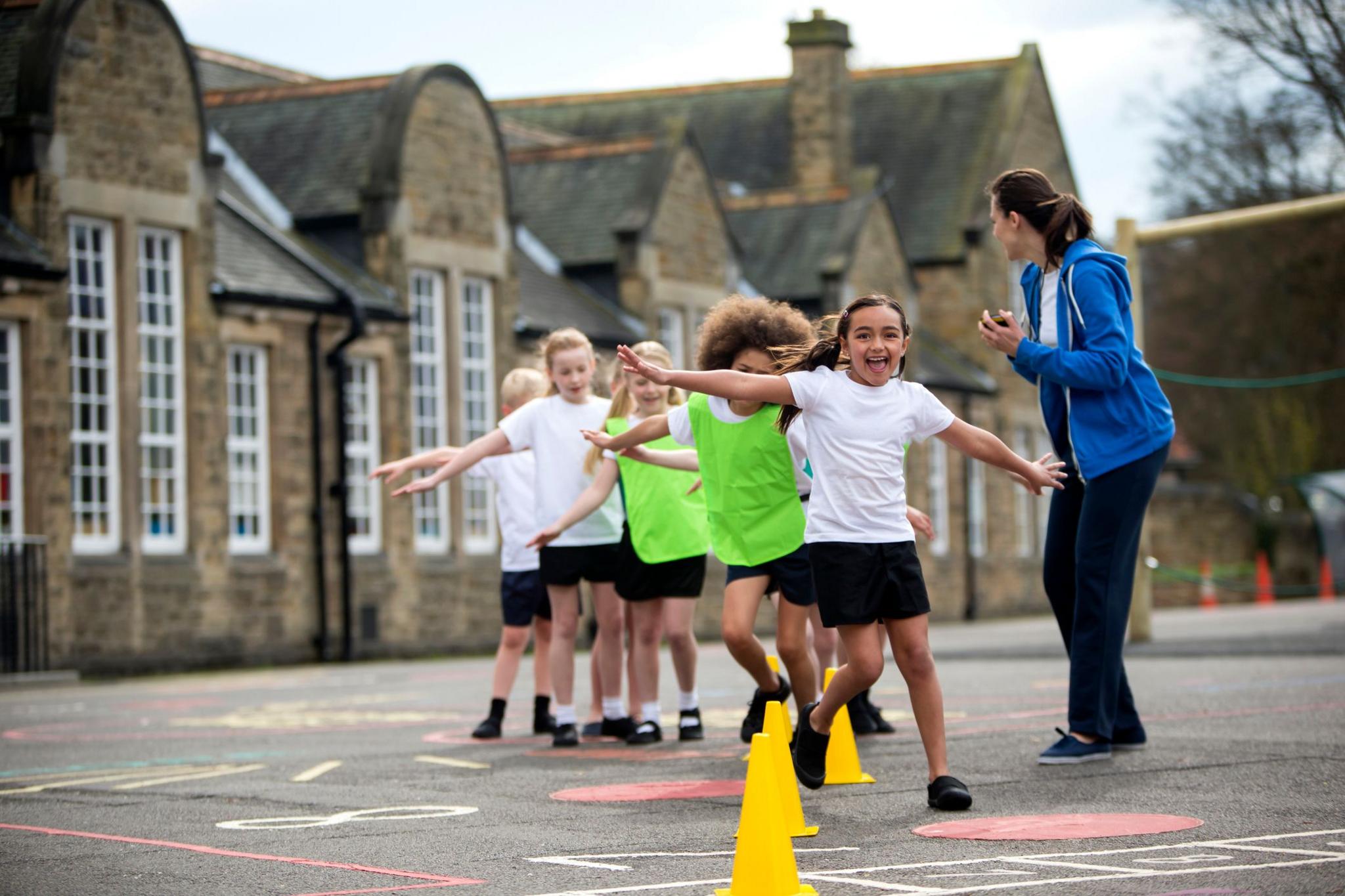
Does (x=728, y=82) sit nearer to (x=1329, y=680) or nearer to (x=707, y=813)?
(x=1329, y=680)

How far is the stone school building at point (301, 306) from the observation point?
73.8 feet

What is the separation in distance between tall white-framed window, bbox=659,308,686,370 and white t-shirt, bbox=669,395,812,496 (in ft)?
81.0

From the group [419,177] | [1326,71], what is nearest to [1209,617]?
[1326,71]

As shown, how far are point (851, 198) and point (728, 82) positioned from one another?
362 inches

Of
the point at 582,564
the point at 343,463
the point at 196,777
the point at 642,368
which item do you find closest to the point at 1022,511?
the point at 343,463

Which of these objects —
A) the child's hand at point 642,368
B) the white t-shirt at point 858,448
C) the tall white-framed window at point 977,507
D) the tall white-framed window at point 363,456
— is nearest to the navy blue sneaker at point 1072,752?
the white t-shirt at point 858,448

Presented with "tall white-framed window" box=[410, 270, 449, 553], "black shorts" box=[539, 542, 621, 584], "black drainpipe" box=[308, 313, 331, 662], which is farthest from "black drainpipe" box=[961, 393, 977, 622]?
"black shorts" box=[539, 542, 621, 584]

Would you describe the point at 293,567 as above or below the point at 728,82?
below

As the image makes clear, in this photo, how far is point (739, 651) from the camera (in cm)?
852

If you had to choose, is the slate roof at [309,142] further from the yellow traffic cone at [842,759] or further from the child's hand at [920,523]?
the yellow traffic cone at [842,759]

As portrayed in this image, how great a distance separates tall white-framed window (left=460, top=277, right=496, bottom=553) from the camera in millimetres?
29016

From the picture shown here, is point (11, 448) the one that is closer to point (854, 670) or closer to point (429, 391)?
point (429, 391)

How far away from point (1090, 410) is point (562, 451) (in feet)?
9.89

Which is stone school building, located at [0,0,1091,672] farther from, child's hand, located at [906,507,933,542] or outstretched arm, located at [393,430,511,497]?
child's hand, located at [906,507,933,542]
